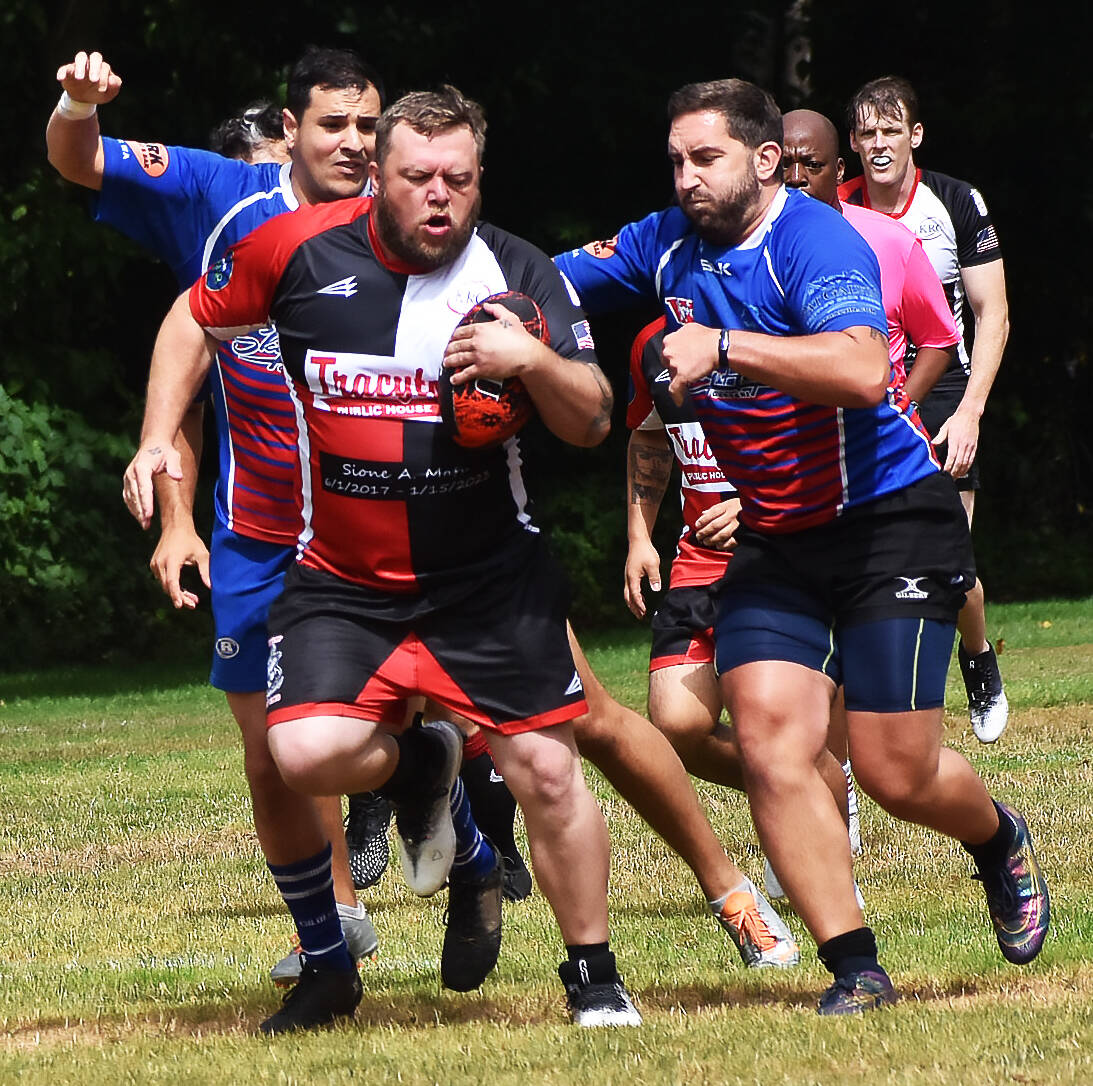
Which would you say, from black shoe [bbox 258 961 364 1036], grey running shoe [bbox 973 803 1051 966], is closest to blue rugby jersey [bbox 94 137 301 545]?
black shoe [bbox 258 961 364 1036]

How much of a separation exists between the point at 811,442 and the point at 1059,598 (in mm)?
16800

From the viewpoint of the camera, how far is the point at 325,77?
18.2 ft

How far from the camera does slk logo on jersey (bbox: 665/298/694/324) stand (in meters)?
4.95

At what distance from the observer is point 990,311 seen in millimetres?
8305

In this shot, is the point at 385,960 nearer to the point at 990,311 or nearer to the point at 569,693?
the point at 569,693

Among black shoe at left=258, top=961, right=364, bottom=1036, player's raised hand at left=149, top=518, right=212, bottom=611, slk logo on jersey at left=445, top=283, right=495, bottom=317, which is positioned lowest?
black shoe at left=258, top=961, right=364, bottom=1036

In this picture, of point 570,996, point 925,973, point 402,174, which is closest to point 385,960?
point 570,996

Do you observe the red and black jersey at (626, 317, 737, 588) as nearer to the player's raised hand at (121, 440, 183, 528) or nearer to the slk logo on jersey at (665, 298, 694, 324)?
the slk logo on jersey at (665, 298, 694, 324)

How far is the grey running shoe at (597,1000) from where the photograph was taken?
4695mm

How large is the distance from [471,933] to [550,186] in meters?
16.8

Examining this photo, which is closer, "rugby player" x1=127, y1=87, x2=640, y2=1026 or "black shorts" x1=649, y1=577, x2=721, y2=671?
"rugby player" x1=127, y1=87, x2=640, y2=1026

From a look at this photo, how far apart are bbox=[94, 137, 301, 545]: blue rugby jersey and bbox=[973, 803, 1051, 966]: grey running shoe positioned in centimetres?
213

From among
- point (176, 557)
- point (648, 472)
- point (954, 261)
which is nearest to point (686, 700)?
point (648, 472)

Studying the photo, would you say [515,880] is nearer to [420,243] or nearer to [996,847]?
[996,847]
